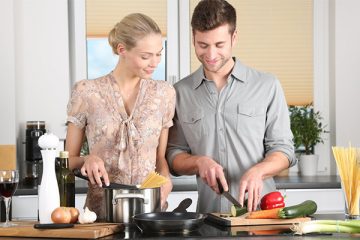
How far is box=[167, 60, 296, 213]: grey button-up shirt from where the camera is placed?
337 cm

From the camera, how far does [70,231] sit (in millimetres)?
2617

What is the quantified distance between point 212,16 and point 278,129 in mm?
578

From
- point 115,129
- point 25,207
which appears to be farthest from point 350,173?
point 25,207

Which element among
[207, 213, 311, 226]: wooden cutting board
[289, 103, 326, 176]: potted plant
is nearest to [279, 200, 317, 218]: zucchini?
[207, 213, 311, 226]: wooden cutting board

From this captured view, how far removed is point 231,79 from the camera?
134 inches

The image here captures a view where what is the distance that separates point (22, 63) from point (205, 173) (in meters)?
2.68

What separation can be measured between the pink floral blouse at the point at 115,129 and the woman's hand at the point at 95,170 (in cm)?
22

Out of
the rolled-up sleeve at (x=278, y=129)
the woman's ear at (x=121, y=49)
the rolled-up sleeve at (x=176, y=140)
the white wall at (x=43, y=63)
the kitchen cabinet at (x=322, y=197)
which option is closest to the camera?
the woman's ear at (x=121, y=49)

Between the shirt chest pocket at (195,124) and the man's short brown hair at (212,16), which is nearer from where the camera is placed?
the man's short brown hair at (212,16)

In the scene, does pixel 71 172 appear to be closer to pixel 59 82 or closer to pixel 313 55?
pixel 59 82

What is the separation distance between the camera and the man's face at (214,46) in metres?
3.18

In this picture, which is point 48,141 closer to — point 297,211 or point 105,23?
point 297,211

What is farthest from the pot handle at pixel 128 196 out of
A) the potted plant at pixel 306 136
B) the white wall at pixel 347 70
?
the white wall at pixel 347 70

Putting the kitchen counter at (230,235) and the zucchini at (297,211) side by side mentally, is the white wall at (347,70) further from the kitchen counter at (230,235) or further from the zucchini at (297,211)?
the kitchen counter at (230,235)
